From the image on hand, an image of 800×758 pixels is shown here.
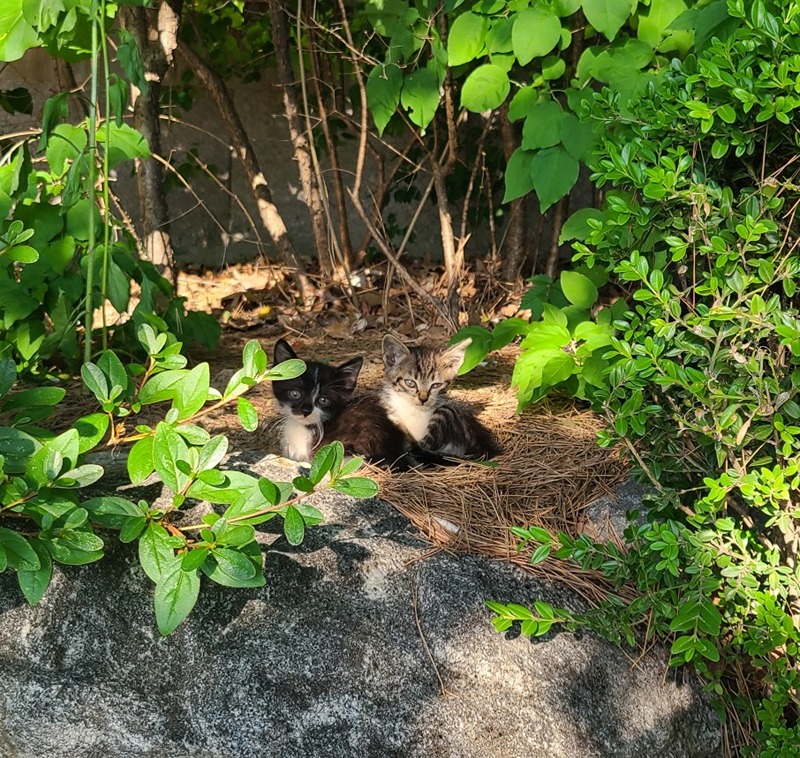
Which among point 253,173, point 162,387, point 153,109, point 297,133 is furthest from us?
point 253,173

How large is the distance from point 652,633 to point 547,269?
3.17 meters

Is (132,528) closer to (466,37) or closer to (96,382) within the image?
(96,382)

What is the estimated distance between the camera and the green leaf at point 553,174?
3.38m

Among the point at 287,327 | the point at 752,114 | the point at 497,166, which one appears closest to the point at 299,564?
the point at 752,114

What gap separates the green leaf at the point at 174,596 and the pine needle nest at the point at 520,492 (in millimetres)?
942

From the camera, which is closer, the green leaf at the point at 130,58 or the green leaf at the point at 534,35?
the green leaf at the point at 130,58

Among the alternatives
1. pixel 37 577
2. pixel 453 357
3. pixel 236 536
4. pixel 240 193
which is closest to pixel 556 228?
pixel 453 357

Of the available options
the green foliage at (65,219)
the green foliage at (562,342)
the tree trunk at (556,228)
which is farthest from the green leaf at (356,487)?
the tree trunk at (556,228)

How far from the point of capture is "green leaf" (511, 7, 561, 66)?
3340 millimetres

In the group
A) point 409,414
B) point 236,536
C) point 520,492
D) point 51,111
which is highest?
point 51,111

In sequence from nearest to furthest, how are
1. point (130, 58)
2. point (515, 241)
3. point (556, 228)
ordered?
point (130, 58) < point (556, 228) < point (515, 241)

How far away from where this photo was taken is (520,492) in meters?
3.31

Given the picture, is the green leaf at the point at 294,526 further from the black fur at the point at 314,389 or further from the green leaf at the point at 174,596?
the black fur at the point at 314,389

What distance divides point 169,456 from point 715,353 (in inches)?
55.9
